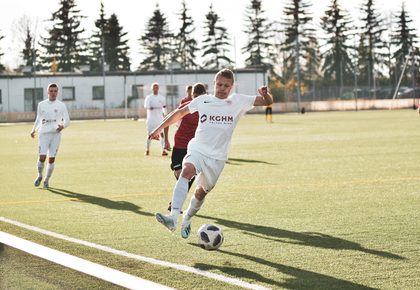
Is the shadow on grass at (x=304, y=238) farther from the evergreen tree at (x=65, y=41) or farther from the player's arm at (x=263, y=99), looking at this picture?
the evergreen tree at (x=65, y=41)

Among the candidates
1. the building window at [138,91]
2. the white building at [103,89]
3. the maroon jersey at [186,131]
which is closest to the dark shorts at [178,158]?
the maroon jersey at [186,131]

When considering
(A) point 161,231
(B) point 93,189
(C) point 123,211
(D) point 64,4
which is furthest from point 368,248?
(D) point 64,4

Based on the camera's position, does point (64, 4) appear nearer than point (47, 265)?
No

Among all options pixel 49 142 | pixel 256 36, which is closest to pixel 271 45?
pixel 256 36

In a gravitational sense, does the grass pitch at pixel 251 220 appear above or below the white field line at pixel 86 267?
below

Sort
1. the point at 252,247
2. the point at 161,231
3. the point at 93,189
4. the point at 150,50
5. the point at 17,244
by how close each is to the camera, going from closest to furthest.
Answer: the point at 17,244
the point at 252,247
the point at 161,231
the point at 93,189
the point at 150,50

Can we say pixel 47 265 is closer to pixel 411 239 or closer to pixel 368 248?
pixel 368 248

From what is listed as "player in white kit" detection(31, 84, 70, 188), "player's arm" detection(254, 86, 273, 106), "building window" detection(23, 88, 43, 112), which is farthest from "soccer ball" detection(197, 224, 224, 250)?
"building window" detection(23, 88, 43, 112)

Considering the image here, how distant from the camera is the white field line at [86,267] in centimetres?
423

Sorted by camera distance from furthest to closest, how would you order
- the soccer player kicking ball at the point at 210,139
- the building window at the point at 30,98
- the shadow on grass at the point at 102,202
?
the building window at the point at 30,98 → the shadow on grass at the point at 102,202 → the soccer player kicking ball at the point at 210,139

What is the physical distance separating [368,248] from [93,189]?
791cm

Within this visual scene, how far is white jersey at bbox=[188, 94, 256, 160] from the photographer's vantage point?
9.06 metres

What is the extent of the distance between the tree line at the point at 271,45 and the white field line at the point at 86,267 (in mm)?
95999

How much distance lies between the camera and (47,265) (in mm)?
5711
